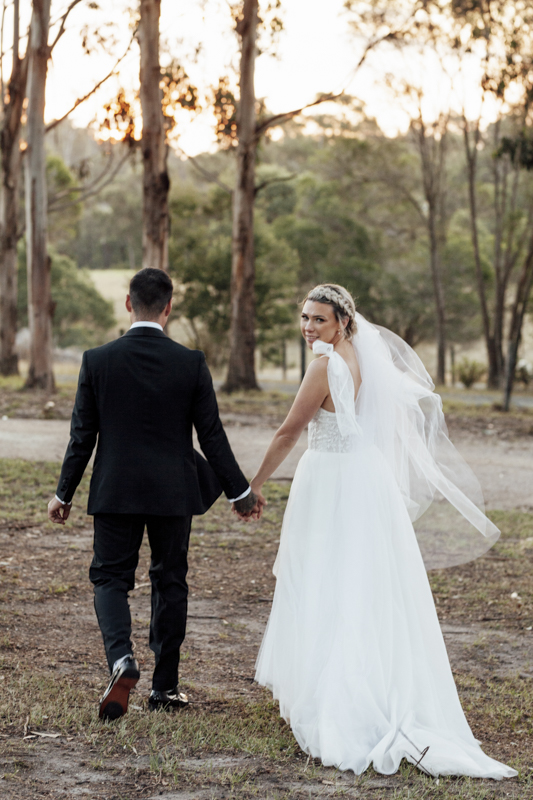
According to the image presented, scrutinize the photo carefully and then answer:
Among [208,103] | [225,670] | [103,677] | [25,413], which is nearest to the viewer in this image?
[103,677]

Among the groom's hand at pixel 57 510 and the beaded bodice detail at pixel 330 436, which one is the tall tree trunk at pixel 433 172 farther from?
the groom's hand at pixel 57 510

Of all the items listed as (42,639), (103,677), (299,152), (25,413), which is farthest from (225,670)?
(299,152)

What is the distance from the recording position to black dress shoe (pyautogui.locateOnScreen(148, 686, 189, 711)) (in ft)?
11.8

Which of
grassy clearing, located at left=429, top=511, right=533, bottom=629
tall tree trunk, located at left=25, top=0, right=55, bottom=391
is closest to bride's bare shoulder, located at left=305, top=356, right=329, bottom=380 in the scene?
grassy clearing, located at left=429, top=511, right=533, bottom=629

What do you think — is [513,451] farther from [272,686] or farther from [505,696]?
[272,686]

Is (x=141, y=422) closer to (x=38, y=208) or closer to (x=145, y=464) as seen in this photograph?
(x=145, y=464)

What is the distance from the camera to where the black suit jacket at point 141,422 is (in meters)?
3.44

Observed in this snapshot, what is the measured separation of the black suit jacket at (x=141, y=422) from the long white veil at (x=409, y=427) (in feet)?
2.36

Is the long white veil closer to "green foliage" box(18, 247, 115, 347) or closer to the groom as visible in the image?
the groom

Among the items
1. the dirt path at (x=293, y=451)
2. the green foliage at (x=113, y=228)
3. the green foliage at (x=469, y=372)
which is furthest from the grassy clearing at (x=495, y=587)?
the green foliage at (x=113, y=228)

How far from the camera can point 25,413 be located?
1343cm

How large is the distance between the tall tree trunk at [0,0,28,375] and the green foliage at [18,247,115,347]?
532 inches

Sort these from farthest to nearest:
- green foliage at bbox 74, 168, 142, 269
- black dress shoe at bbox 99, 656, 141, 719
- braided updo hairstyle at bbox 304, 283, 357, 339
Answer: green foliage at bbox 74, 168, 142, 269 < braided updo hairstyle at bbox 304, 283, 357, 339 < black dress shoe at bbox 99, 656, 141, 719

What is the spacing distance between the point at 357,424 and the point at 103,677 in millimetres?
1744
